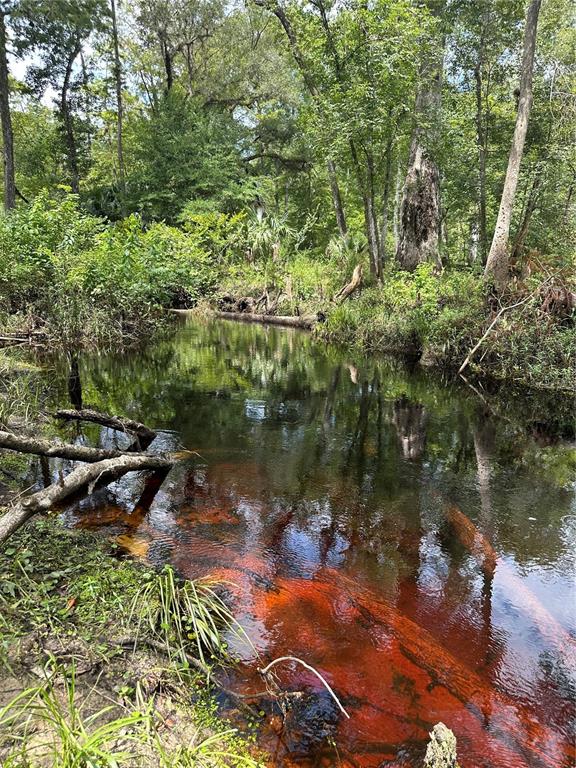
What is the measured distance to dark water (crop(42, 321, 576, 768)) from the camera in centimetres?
261

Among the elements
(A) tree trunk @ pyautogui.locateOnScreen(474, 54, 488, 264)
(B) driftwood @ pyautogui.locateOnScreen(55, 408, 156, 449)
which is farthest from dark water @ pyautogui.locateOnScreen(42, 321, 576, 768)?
(A) tree trunk @ pyautogui.locateOnScreen(474, 54, 488, 264)

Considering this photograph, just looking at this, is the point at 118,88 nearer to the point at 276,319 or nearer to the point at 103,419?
the point at 276,319

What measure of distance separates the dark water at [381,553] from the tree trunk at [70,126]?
73.6 ft

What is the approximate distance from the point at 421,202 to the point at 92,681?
15.9 meters

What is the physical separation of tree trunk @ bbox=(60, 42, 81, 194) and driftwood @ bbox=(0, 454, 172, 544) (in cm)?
2559

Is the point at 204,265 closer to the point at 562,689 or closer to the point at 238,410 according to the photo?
the point at 238,410

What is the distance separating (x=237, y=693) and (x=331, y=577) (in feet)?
4.40

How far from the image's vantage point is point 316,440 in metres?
7.14

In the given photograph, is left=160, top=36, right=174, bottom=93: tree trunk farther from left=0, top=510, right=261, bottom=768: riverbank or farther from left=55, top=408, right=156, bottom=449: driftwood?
left=0, top=510, right=261, bottom=768: riverbank

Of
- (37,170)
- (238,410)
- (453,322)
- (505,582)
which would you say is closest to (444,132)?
(453,322)

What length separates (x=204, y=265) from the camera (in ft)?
70.7

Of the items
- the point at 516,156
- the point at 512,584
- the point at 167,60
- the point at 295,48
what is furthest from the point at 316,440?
the point at 167,60

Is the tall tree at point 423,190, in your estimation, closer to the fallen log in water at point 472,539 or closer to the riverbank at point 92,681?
the fallen log in water at point 472,539

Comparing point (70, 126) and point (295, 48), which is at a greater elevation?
point (70, 126)
